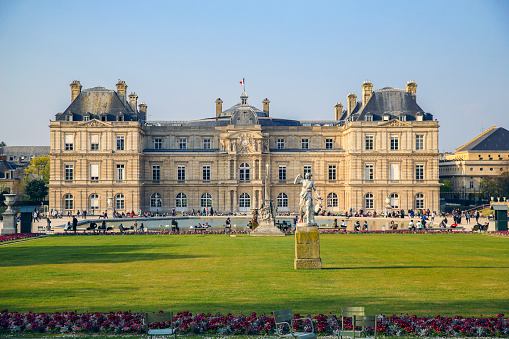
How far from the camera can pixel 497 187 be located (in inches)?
3501


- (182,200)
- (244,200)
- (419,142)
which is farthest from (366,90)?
(182,200)

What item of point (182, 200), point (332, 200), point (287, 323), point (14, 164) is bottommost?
point (287, 323)

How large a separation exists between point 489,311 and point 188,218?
52688mm

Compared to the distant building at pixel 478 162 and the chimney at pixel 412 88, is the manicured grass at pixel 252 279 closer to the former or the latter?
the chimney at pixel 412 88

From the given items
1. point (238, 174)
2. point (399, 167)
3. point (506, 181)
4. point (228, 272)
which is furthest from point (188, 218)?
point (506, 181)

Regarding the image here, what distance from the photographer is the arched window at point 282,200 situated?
78.2m

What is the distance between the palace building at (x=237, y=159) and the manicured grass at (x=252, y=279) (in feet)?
135

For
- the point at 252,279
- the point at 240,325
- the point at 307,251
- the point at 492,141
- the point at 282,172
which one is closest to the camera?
the point at 240,325

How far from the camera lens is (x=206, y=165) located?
78125 mm

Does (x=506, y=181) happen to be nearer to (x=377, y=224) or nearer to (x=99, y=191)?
(x=377, y=224)

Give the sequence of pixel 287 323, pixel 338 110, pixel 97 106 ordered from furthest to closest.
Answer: pixel 338 110, pixel 97 106, pixel 287 323

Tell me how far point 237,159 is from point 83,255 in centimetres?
4832

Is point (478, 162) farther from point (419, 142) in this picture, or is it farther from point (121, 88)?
point (121, 88)

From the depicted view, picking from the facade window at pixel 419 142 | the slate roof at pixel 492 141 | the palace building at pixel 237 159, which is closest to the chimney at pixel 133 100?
the palace building at pixel 237 159
